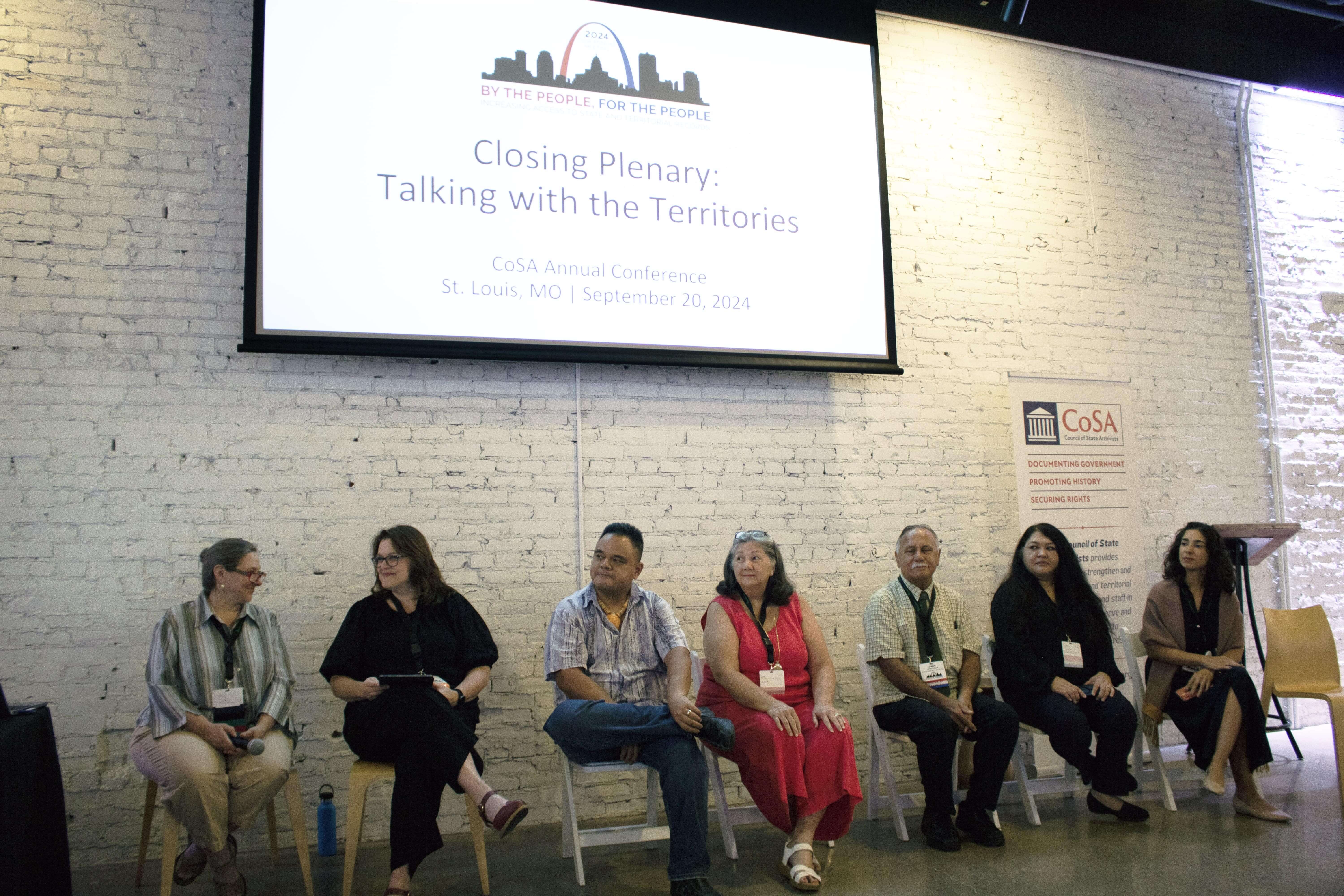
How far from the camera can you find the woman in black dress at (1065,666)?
11.7 ft

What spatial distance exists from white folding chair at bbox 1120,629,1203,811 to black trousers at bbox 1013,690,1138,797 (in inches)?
6.6

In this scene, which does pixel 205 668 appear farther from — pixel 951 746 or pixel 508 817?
pixel 951 746

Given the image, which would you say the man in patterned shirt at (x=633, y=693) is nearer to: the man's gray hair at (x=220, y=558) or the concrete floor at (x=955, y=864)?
the concrete floor at (x=955, y=864)

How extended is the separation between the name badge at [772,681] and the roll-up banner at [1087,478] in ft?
5.88

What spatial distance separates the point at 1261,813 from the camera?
3479 millimetres

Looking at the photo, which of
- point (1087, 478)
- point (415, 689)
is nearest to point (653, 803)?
point (415, 689)

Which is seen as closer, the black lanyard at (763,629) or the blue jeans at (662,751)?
the blue jeans at (662,751)

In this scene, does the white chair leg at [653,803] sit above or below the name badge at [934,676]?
below

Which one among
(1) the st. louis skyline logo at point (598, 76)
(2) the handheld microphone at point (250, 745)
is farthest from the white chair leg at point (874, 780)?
(1) the st. louis skyline logo at point (598, 76)

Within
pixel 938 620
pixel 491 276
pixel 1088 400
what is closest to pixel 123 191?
pixel 491 276

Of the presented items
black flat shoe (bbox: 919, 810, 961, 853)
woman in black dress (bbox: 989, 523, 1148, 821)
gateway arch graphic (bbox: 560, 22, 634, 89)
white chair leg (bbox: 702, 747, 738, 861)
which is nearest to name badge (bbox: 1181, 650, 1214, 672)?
woman in black dress (bbox: 989, 523, 1148, 821)

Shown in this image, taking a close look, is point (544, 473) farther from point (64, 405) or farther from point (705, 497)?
point (64, 405)

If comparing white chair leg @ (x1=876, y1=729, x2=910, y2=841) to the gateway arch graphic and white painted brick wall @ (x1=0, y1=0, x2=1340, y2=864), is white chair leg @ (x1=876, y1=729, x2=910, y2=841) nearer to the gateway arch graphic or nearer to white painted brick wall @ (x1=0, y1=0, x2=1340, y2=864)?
white painted brick wall @ (x1=0, y1=0, x2=1340, y2=864)

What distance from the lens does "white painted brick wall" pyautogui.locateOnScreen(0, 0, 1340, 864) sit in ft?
11.2
